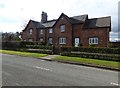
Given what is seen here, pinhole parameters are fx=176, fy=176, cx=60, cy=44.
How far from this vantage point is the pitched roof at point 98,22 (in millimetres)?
36550

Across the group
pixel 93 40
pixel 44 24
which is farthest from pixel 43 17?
pixel 93 40

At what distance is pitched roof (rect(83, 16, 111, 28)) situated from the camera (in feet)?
120

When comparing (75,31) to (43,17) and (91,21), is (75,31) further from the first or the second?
(43,17)

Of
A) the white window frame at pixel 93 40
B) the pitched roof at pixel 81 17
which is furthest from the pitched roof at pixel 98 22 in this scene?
the white window frame at pixel 93 40

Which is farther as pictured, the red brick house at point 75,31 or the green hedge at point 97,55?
the red brick house at point 75,31

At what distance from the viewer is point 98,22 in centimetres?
3844

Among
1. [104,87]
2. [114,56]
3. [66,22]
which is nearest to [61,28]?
[66,22]

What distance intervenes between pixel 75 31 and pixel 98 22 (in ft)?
18.7

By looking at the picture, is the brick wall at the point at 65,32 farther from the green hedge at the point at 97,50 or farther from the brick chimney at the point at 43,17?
the green hedge at the point at 97,50

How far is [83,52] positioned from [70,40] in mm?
Answer: 18209

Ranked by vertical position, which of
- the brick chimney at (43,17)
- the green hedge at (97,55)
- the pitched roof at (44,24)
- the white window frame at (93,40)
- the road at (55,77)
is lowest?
the road at (55,77)

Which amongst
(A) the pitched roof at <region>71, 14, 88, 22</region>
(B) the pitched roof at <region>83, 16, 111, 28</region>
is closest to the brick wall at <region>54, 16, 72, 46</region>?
→ (A) the pitched roof at <region>71, 14, 88, 22</region>

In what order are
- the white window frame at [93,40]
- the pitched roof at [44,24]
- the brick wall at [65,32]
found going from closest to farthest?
1. the white window frame at [93,40]
2. the brick wall at [65,32]
3. the pitched roof at [44,24]

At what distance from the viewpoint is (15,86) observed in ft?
25.8
